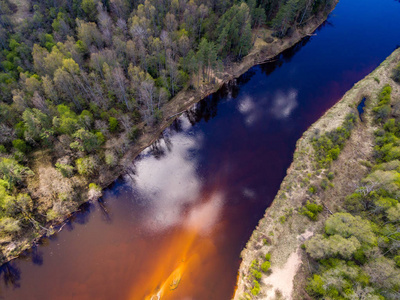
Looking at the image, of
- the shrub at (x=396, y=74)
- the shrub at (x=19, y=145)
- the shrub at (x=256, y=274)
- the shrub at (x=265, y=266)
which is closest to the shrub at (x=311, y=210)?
the shrub at (x=265, y=266)

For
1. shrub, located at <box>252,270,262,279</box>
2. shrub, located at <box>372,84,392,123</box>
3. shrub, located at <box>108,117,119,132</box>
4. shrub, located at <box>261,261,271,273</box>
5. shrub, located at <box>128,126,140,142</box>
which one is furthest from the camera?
shrub, located at <box>372,84,392,123</box>

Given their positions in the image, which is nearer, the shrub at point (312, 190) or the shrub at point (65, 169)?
the shrub at point (65, 169)

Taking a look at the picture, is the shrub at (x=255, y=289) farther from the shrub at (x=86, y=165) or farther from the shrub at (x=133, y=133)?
the shrub at (x=133, y=133)

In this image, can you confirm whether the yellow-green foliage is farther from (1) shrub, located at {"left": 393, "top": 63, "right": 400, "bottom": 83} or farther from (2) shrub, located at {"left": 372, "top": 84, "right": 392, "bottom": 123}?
(1) shrub, located at {"left": 393, "top": 63, "right": 400, "bottom": 83}

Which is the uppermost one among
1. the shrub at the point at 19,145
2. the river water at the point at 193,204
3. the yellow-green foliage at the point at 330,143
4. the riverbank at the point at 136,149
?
the shrub at the point at 19,145

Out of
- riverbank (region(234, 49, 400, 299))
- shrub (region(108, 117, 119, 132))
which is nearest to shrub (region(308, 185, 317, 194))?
riverbank (region(234, 49, 400, 299))

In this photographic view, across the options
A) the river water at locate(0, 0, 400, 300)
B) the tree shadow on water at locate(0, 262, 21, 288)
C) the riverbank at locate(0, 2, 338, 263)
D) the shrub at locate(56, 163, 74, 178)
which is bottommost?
the river water at locate(0, 0, 400, 300)
